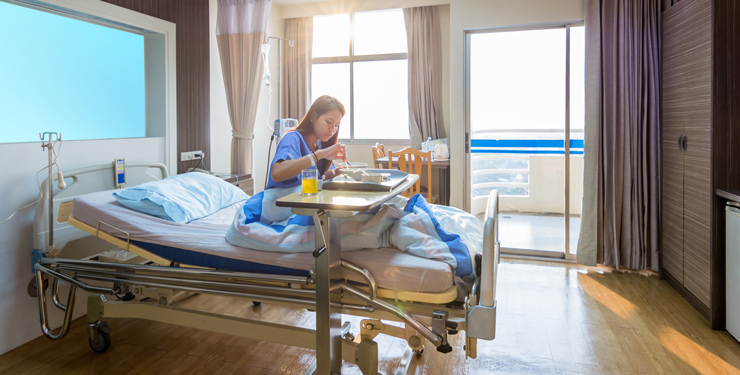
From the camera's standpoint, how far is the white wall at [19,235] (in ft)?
7.16

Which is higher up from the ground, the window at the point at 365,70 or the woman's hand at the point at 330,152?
the window at the point at 365,70

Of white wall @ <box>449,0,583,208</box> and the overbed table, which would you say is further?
white wall @ <box>449,0,583,208</box>

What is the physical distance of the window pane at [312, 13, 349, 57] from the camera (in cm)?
523

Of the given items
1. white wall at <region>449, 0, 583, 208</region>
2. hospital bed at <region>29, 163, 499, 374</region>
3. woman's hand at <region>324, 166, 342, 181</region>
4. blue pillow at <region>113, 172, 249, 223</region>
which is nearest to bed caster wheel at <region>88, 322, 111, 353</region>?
hospital bed at <region>29, 163, 499, 374</region>

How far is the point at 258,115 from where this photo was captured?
475cm

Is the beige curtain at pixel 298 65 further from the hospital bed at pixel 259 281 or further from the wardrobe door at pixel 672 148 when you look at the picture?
the wardrobe door at pixel 672 148

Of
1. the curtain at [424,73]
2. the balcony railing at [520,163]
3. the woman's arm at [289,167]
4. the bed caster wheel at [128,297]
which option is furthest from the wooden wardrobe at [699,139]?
the bed caster wheel at [128,297]

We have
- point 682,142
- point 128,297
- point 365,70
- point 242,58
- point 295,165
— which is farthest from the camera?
point 365,70

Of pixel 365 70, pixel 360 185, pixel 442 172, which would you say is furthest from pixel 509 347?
pixel 365 70

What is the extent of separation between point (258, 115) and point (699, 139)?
3641 millimetres

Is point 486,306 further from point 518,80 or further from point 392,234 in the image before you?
point 518,80

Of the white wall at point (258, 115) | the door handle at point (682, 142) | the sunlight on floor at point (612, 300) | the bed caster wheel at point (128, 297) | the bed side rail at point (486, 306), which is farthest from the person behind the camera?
the white wall at point (258, 115)

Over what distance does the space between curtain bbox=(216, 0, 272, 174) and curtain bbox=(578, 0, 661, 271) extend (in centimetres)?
231

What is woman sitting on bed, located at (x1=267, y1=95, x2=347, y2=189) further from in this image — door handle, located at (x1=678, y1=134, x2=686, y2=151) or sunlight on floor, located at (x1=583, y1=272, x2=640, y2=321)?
door handle, located at (x1=678, y1=134, x2=686, y2=151)
